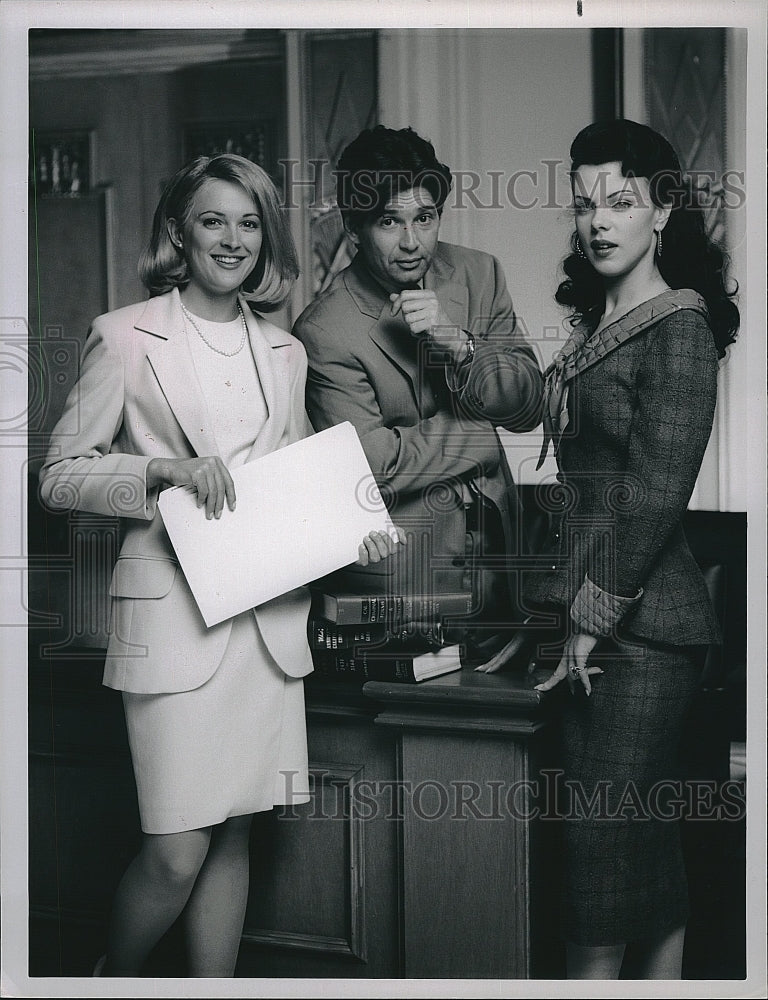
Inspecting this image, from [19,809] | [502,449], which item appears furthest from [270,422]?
[19,809]

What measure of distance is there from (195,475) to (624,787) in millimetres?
1078

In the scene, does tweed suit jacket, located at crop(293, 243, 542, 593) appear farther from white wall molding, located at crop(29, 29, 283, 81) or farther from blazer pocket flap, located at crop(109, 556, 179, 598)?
white wall molding, located at crop(29, 29, 283, 81)

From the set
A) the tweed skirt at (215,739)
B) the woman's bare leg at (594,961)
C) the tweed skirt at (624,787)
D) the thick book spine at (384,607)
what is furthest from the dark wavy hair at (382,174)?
the woman's bare leg at (594,961)

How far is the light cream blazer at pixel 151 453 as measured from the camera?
218cm

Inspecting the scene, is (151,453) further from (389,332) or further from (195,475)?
(389,332)

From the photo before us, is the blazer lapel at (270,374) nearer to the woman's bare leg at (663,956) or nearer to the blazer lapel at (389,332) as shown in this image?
the blazer lapel at (389,332)

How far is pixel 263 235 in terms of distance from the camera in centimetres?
222

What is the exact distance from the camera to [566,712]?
7.27 ft

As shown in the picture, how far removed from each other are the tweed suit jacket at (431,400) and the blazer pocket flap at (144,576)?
1.27 feet

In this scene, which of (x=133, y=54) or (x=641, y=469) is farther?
(x=133, y=54)

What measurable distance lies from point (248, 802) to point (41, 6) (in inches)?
67.7

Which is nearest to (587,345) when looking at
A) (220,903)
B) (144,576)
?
(144,576)

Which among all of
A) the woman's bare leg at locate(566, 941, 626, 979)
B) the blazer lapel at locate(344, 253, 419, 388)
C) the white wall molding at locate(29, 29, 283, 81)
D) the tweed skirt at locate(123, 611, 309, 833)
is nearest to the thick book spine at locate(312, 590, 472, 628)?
the tweed skirt at locate(123, 611, 309, 833)

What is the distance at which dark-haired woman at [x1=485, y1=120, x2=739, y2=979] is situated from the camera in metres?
2.17
